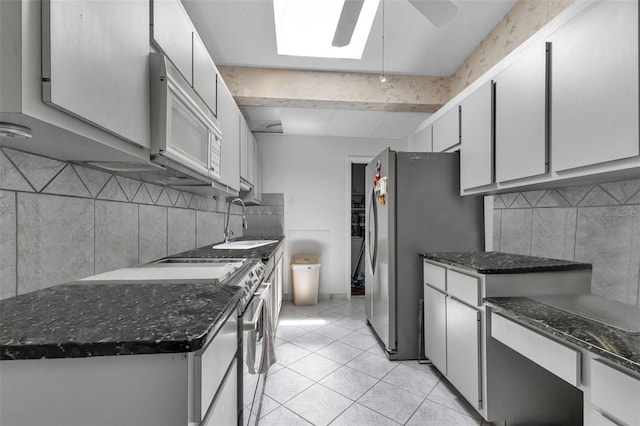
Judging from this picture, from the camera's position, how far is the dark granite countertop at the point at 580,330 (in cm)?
80

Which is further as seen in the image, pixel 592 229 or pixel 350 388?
pixel 350 388

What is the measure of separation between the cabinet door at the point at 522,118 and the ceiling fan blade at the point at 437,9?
50 centimetres

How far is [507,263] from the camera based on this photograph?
163 cm

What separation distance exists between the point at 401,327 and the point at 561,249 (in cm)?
124

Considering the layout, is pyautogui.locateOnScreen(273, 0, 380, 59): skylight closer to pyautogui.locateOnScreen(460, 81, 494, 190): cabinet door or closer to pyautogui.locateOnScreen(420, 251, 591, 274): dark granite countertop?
pyautogui.locateOnScreen(460, 81, 494, 190): cabinet door

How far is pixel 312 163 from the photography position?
418 centimetres

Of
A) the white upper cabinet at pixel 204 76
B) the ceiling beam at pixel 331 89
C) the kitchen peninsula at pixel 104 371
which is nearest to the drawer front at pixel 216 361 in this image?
the kitchen peninsula at pixel 104 371

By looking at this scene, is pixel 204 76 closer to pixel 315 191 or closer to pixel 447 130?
pixel 447 130

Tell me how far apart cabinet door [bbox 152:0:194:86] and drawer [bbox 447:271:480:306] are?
1.88 metres

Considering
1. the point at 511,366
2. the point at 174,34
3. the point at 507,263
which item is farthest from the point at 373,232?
the point at 174,34

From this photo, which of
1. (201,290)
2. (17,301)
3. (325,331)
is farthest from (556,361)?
(325,331)

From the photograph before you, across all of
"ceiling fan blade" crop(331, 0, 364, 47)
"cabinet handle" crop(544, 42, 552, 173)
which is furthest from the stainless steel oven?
"cabinet handle" crop(544, 42, 552, 173)

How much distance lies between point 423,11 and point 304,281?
3.18 metres

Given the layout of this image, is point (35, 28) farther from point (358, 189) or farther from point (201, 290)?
point (358, 189)
